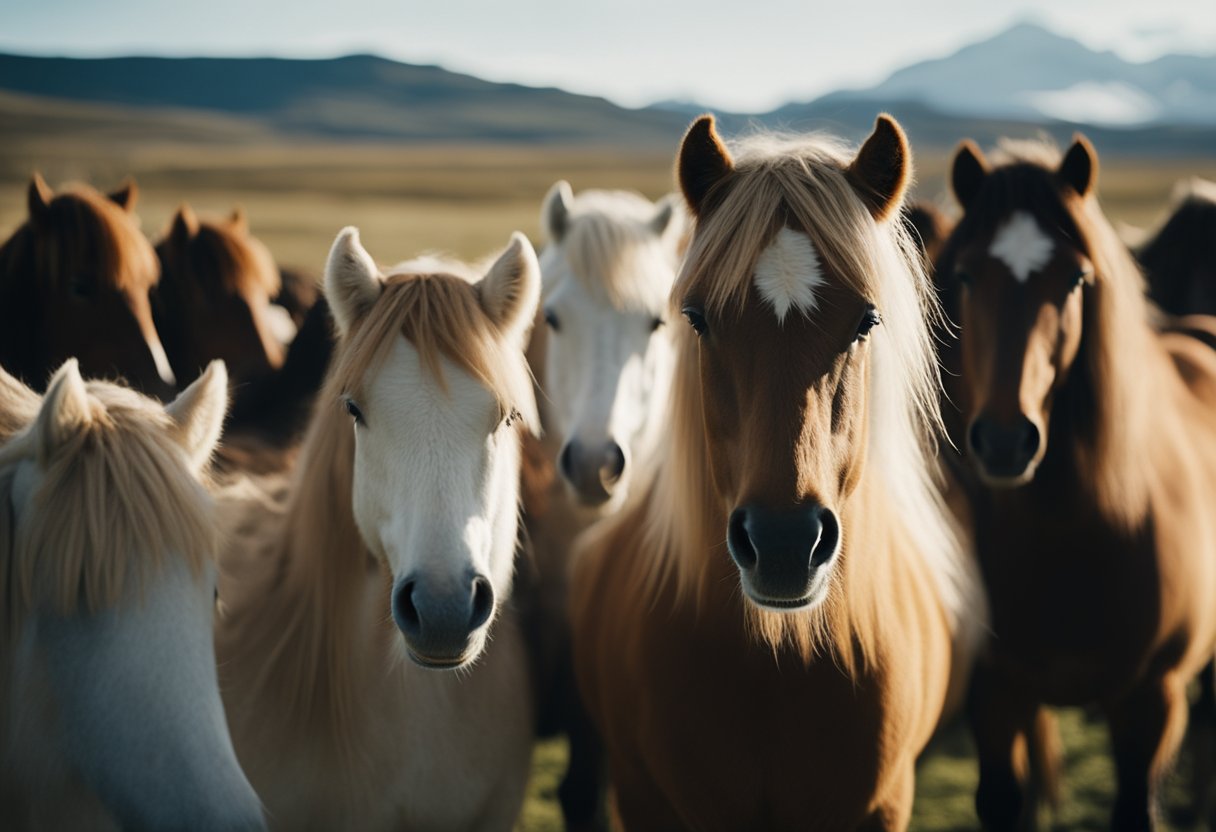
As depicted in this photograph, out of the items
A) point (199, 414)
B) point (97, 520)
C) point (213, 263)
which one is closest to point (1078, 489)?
point (199, 414)

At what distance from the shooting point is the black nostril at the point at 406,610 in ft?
7.20

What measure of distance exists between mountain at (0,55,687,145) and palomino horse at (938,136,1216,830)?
14477cm

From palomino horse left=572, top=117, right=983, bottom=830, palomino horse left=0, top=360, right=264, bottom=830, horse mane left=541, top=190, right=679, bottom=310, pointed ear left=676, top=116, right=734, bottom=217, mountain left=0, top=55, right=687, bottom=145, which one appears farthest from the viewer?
mountain left=0, top=55, right=687, bottom=145

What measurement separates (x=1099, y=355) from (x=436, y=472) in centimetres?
240

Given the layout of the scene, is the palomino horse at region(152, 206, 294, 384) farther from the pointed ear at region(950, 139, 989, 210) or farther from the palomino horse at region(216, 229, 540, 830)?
the pointed ear at region(950, 139, 989, 210)

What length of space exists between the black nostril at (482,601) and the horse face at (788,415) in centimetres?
60

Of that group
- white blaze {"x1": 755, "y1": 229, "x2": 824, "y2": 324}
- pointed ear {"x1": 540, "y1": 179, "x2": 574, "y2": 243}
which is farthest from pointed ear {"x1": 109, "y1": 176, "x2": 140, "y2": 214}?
white blaze {"x1": 755, "y1": 229, "x2": 824, "y2": 324}

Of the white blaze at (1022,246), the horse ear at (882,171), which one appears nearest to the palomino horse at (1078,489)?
the white blaze at (1022,246)

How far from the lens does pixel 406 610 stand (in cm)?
222

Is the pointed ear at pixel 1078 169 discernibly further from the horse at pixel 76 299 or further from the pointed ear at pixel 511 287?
the horse at pixel 76 299

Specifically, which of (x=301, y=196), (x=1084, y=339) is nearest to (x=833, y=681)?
(x=1084, y=339)

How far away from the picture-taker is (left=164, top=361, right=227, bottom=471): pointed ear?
2.22 m

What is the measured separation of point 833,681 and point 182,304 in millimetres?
3931

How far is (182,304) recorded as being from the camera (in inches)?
193
